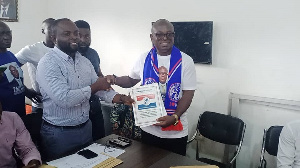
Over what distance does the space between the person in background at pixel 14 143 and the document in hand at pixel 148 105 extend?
2.52 feet

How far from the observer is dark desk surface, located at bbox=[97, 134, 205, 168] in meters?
1.70

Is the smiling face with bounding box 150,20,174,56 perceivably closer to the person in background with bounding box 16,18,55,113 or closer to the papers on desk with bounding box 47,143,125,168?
the papers on desk with bounding box 47,143,125,168

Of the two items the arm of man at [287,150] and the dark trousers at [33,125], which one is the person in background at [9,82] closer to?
the dark trousers at [33,125]

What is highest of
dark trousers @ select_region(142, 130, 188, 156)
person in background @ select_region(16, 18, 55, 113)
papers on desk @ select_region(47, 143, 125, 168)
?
person in background @ select_region(16, 18, 55, 113)

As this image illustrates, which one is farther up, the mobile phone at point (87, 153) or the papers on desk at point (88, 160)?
the mobile phone at point (87, 153)

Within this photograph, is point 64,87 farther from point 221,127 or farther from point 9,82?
point 221,127

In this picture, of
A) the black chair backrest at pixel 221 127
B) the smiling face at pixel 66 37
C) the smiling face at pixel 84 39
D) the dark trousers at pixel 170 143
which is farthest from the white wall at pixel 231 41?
the smiling face at pixel 66 37

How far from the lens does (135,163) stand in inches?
67.6

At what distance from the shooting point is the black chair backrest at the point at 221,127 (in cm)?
267

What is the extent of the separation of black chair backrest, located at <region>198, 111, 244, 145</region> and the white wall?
11.1 inches

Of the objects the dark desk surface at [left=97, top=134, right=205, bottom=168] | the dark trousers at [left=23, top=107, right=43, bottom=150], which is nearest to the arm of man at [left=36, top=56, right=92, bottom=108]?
the dark desk surface at [left=97, top=134, right=205, bottom=168]

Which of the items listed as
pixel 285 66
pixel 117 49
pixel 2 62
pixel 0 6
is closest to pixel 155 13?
pixel 117 49

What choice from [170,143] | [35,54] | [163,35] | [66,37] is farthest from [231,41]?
[35,54]

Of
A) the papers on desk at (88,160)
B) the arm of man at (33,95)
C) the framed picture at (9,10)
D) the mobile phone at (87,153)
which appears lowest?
the papers on desk at (88,160)
